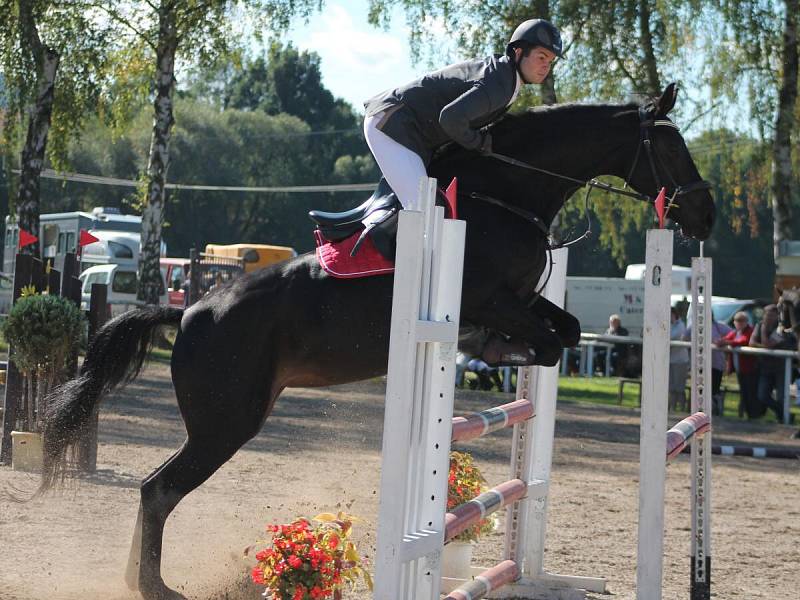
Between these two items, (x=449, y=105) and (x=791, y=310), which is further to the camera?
(x=791, y=310)

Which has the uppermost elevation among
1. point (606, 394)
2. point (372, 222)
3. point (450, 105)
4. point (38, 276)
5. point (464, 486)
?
point (450, 105)

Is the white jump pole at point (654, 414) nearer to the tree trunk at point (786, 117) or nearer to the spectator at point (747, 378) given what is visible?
the spectator at point (747, 378)

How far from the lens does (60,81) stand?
1456 cm

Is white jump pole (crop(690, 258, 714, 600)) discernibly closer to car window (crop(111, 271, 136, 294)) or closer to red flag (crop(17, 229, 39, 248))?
red flag (crop(17, 229, 39, 248))

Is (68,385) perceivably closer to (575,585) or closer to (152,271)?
(575,585)

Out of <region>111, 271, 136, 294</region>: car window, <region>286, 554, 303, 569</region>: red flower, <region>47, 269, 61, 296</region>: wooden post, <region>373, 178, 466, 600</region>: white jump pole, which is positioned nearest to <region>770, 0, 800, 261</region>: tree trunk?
<region>47, 269, 61, 296</region>: wooden post

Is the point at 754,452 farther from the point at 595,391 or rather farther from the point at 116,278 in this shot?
the point at 116,278

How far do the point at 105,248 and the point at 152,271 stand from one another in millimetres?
9310

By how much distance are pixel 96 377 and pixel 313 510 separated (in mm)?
1676

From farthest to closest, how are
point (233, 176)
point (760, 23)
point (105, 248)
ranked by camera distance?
point (233, 176), point (105, 248), point (760, 23)

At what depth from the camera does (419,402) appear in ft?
8.25

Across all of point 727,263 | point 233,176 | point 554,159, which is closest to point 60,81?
point 554,159

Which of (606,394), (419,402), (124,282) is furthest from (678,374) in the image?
(124,282)

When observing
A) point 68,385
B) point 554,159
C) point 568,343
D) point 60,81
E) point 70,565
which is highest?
point 60,81
